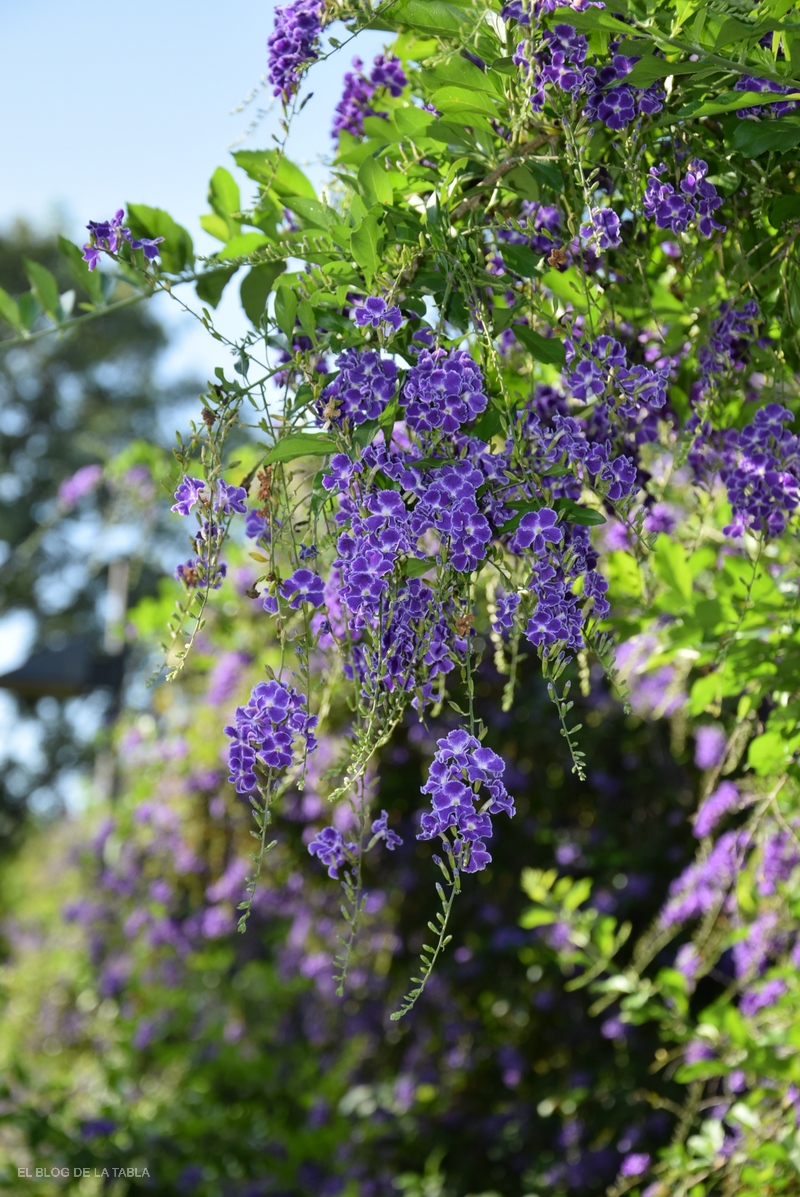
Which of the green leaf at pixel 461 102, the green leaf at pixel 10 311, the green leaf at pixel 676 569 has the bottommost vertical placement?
the green leaf at pixel 676 569

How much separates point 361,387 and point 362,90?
0.61 metres

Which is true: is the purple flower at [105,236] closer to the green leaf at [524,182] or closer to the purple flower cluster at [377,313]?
the purple flower cluster at [377,313]

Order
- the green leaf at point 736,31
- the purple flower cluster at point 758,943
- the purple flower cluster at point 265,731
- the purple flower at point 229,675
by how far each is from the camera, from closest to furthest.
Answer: the green leaf at point 736,31 → the purple flower cluster at point 265,731 → the purple flower cluster at point 758,943 → the purple flower at point 229,675

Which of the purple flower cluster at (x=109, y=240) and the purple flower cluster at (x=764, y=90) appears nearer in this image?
the purple flower cluster at (x=764, y=90)

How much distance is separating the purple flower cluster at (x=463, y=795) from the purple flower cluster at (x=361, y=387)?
0.35 metres

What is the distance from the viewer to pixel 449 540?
3.31 ft

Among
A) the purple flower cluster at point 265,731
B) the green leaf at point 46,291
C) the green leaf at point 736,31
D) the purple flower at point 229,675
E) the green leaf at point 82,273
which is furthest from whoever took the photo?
the purple flower at point 229,675

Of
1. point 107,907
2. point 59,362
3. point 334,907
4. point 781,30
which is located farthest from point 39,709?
point 781,30

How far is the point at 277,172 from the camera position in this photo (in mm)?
1363

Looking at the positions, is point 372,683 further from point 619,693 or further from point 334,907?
point 334,907

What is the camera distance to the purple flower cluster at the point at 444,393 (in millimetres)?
1010

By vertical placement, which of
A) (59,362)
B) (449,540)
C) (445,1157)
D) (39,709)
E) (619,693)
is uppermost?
(449,540)

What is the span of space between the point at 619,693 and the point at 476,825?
207mm

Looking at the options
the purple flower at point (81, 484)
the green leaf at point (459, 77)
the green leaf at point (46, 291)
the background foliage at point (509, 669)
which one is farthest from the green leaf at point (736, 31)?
the purple flower at point (81, 484)
